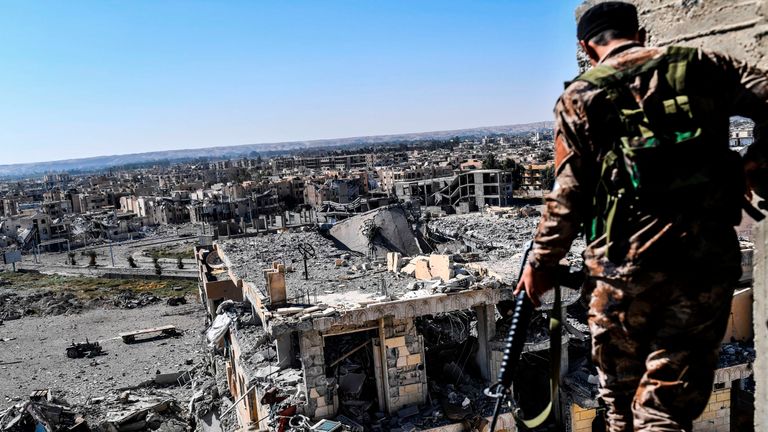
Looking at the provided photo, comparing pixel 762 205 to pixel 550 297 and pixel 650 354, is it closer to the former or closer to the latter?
pixel 650 354

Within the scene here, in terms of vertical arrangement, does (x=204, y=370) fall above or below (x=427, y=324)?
below

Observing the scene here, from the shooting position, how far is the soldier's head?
2.21 meters

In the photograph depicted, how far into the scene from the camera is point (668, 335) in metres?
2.02

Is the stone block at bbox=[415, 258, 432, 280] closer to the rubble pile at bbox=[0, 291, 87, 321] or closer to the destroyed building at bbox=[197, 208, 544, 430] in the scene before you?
the destroyed building at bbox=[197, 208, 544, 430]

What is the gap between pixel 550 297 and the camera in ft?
39.4

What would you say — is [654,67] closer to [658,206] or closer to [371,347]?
[658,206]

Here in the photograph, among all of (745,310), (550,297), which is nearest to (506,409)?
(550,297)

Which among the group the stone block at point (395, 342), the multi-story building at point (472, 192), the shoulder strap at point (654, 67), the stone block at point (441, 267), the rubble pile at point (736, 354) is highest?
the shoulder strap at point (654, 67)

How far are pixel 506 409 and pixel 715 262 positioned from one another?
33.2 feet

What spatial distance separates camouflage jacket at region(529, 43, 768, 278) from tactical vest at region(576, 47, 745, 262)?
0.9 inches

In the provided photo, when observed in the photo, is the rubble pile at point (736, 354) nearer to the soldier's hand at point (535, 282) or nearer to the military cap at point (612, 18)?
the soldier's hand at point (535, 282)

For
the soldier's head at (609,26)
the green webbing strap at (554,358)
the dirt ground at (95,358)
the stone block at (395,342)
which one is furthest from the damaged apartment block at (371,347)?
the dirt ground at (95,358)

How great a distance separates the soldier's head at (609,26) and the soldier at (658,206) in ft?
0.22

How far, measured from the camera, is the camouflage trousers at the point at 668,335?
1.98m
